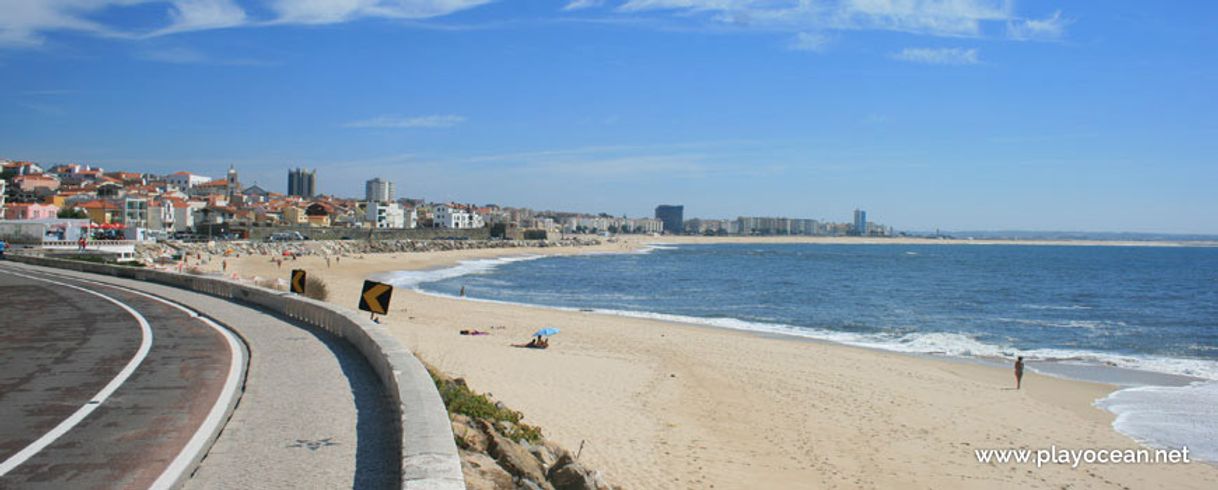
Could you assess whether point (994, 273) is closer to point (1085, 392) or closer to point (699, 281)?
point (699, 281)

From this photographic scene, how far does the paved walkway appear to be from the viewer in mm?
5996

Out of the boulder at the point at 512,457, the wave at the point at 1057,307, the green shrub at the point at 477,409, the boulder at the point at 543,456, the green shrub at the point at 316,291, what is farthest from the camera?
the wave at the point at 1057,307

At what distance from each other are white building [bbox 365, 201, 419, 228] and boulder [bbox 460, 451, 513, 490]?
478ft

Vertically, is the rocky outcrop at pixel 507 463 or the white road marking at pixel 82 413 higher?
the white road marking at pixel 82 413

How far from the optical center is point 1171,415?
710 inches

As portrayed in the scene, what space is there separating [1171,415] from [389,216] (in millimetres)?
150091

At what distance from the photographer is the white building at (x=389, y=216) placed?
490 ft

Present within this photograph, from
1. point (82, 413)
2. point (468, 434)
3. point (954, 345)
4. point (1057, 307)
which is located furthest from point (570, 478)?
point (1057, 307)

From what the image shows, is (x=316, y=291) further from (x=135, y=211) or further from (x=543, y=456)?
(x=135, y=211)

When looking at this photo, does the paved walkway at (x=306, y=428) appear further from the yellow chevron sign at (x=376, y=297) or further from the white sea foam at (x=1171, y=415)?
the white sea foam at (x=1171, y=415)

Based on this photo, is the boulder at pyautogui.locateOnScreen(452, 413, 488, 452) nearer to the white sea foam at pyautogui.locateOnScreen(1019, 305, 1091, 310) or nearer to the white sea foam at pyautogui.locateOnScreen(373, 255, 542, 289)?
the white sea foam at pyautogui.locateOnScreen(1019, 305, 1091, 310)

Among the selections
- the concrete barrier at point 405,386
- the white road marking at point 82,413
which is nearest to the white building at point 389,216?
the concrete barrier at point 405,386

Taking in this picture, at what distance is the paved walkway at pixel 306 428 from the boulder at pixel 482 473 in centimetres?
58

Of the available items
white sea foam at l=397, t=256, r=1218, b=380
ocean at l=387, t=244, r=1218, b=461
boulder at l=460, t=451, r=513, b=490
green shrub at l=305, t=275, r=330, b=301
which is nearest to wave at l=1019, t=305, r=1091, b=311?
ocean at l=387, t=244, r=1218, b=461
